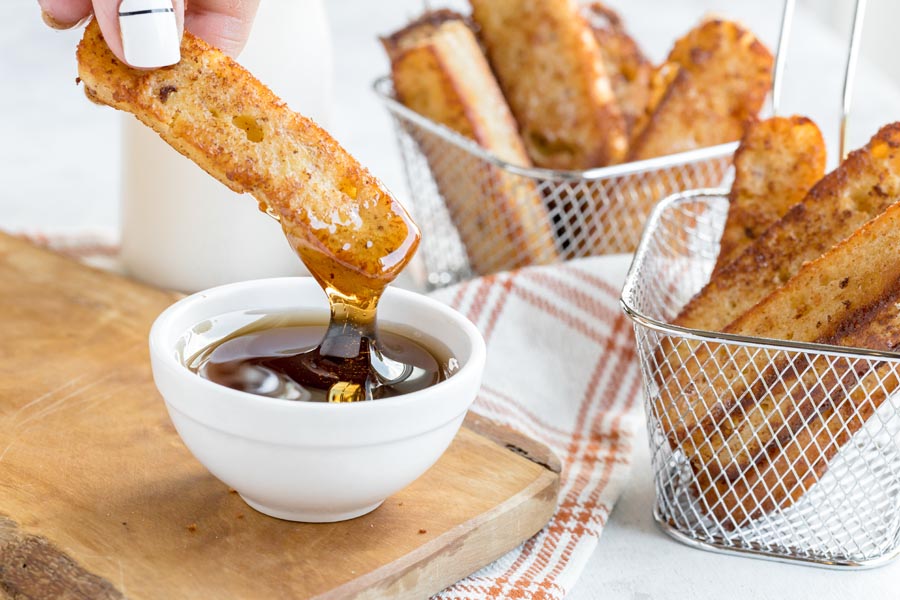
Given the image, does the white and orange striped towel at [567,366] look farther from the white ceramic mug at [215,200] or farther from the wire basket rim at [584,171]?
the white ceramic mug at [215,200]

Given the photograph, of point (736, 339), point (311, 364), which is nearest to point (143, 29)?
point (311, 364)

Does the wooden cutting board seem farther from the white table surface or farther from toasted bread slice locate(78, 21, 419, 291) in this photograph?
toasted bread slice locate(78, 21, 419, 291)

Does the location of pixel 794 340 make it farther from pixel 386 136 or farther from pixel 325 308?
pixel 386 136

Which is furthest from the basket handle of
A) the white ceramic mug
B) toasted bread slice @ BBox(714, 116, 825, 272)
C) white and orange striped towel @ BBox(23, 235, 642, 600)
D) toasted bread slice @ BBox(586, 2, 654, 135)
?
the white ceramic mug

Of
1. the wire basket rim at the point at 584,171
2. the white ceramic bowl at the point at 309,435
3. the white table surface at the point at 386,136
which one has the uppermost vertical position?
the wire basket rim at the point at 584,171

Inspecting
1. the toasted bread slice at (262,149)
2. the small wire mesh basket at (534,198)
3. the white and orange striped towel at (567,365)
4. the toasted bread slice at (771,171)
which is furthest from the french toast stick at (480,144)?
the toasted bread slice at (262,149)

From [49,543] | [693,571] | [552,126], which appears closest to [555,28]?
[552,126]
